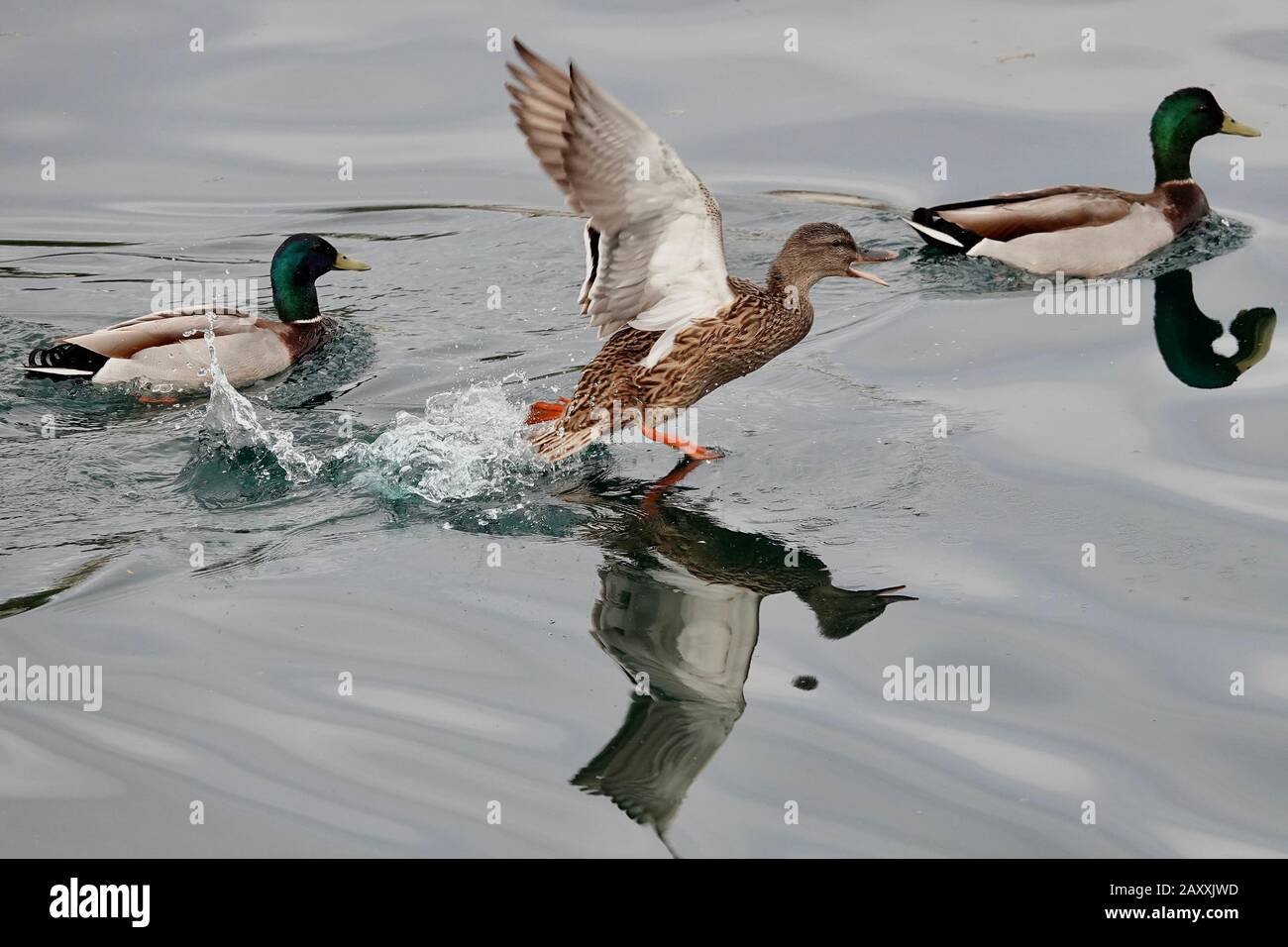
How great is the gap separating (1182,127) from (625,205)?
18.8 ft

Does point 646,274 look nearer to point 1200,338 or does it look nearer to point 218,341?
point 218,341

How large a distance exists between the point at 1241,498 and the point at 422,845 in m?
4.09

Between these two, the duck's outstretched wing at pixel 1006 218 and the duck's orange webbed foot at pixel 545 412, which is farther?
the duck's outstretched wing at pixel 1006 218

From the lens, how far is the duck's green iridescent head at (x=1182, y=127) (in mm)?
10930

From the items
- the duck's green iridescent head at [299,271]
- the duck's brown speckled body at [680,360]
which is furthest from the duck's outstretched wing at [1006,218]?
the duck's green iridescent head at [299,271]

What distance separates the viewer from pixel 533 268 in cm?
1032

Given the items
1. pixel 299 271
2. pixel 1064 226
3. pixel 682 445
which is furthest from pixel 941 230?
pixel 299 271

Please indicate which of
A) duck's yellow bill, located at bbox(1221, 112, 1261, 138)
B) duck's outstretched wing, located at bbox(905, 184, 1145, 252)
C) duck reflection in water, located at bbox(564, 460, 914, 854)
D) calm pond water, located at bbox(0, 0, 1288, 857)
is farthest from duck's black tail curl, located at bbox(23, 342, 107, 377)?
duck's yellow bill, located at bbox(1221, 112, 1261, 138)

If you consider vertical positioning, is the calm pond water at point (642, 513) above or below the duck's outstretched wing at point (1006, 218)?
below

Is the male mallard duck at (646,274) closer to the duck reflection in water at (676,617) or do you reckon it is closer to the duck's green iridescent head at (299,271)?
the duck reflection in water at (676,617)

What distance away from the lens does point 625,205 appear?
6633 millimetres

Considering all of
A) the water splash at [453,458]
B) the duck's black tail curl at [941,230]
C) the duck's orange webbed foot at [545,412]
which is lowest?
the water splash at [453,458]

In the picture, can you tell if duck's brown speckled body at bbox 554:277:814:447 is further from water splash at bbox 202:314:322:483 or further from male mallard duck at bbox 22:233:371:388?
male mallard duck at bbox 22:233:371:388

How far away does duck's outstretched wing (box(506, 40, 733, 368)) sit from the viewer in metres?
6.24
